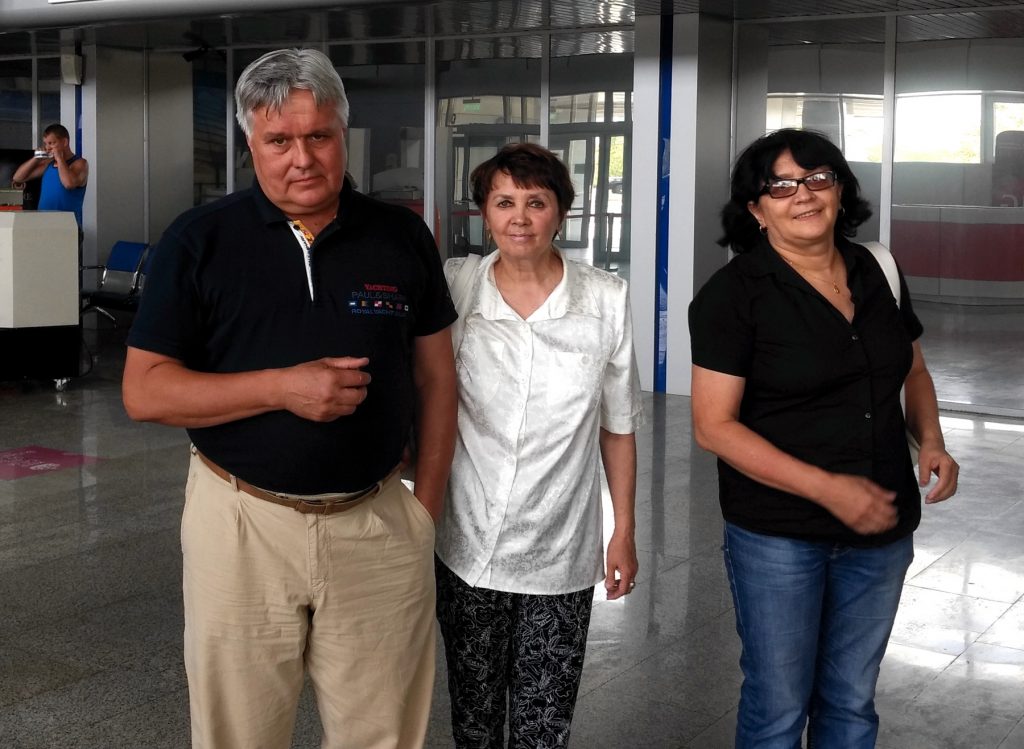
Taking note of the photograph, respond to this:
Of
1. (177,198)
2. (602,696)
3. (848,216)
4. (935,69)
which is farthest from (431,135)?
(848,216)

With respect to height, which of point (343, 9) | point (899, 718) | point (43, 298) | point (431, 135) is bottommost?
point (899, 718)

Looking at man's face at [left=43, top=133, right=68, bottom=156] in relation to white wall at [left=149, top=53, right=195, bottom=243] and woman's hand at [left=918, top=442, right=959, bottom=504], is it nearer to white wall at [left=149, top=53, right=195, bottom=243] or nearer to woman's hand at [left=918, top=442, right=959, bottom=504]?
white wall at [left=149, top=53, right=195, bottom=243]

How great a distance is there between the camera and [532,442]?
104 inches

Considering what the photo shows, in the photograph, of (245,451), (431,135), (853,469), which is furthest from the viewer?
(431,135)

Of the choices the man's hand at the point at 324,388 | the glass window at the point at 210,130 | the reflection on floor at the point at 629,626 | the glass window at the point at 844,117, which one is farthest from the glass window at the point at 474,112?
the man's hand at the point at 324,388

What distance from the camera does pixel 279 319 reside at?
2262 millimetres

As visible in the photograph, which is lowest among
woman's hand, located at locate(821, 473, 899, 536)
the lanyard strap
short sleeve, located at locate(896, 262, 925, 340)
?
woman's hand, located at locate(821, 473, 899, 536)

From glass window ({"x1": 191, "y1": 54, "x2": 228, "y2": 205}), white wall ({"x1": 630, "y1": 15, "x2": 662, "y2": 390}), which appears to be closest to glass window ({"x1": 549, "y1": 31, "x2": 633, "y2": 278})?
white wall ({"x1": 630, "y1": 15, "x2": 662, "y2": 390})

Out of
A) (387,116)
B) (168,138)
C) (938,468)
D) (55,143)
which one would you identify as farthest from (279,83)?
(168,138)

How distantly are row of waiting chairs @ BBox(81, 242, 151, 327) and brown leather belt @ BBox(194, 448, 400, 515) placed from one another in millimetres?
9612

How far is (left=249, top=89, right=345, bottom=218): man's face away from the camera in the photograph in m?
2.27

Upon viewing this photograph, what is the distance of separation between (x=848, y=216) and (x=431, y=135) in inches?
401

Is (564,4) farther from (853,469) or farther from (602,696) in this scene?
(853,469)

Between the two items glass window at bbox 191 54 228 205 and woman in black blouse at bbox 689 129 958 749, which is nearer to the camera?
woman in black blouse at bbox 689 129 958 749
